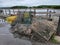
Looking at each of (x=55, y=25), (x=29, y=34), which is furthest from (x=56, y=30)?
(x=29, y=34)

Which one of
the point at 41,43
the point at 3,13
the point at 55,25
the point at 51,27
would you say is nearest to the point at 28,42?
the point at 41,43

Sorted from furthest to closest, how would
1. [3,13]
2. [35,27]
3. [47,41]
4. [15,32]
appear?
[3,13], [15,32], [35,27], [47,41]

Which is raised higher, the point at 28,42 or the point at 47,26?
the point at 47,26

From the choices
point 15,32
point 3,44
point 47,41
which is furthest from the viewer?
point 15,32

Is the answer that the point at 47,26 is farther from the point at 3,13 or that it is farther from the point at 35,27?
the point at 3,13

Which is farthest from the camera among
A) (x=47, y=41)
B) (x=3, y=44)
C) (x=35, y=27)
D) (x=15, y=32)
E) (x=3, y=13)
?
(x=3, y=13)

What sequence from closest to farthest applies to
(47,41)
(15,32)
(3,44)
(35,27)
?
(3,44) → (47,41) → (35,27) → (15,32)

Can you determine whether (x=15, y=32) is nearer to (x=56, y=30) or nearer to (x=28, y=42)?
(x=28, y=42)

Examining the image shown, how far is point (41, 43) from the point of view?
10734mm

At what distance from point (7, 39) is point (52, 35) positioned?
309 cm

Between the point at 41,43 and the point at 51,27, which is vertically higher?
the point at 51,27

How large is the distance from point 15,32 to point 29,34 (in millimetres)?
1536

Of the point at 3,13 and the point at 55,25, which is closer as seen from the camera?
the point at 55,25

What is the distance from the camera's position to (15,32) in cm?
1275
